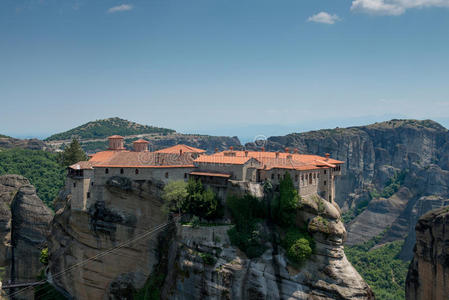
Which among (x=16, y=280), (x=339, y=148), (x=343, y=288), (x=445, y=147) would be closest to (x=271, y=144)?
(x=339, y=148)

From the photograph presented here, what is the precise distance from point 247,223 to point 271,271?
546 centimetres

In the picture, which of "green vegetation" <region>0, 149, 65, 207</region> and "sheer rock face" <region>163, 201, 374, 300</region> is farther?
"green vegetation" <region>0, 149, 65, 207</region>

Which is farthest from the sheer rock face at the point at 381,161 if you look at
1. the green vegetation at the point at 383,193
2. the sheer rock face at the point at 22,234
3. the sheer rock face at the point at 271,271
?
the sheer rock face at the point at 22,234

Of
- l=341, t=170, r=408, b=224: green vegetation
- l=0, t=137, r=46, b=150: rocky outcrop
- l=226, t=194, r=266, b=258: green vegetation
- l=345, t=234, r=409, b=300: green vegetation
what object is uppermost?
l=0, t=137, r=46, b=150: rocky outcrop

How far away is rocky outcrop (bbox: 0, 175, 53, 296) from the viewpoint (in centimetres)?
6412

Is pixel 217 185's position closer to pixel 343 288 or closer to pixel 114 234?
pixel 114 234

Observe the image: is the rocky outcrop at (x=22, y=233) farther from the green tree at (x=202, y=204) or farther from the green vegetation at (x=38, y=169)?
the green tree at (x=202, y=204)

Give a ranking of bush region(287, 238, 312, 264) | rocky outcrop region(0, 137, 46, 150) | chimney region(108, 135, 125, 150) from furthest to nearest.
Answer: rocky outcrop region(0, 137, 46, 150)
chimney region(108, 135, 125, 150)
bush region(287, 238, 312, 264)

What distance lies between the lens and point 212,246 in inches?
1694

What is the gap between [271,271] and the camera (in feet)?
137

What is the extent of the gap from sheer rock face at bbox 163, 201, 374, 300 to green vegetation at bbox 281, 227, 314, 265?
644 millimetres

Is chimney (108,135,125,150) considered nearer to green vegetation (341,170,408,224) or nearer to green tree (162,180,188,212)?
green tree (162,180,188,212)

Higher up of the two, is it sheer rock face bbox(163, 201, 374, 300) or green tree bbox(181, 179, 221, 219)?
green tree bbox(181, 179, 221, 219)

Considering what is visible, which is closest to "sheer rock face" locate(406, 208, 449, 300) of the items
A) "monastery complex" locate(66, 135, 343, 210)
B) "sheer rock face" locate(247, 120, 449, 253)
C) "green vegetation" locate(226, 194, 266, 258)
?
"monastery complex" locate(66, 135, 343, 210)
